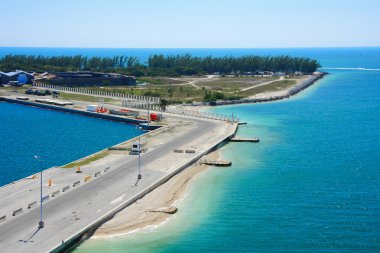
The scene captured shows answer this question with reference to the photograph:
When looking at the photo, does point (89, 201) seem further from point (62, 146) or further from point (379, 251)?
point (62, 146)

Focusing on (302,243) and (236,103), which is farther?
(236,103)

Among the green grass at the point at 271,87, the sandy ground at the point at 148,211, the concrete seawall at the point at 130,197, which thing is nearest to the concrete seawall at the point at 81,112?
the concrete seawall at the point at 130,197

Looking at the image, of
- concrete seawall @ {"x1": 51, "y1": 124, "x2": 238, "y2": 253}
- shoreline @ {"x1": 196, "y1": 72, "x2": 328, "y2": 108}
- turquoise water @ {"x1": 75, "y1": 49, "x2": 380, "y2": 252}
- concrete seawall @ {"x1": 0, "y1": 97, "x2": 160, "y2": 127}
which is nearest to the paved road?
concrete seawall @ {"x1": 51, "y1": 124, "x2": 238, "y2": 253}

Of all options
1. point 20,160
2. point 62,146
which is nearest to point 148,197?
point 20,160

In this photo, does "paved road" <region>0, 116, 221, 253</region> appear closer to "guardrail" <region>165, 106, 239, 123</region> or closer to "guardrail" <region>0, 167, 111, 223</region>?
"guardrail" <region>0, 167, 111, 223</region>

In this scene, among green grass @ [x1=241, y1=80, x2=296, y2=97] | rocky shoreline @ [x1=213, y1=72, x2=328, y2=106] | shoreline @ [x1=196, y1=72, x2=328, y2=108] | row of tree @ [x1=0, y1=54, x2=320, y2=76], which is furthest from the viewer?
row of tree @ [x1=0, y1=54, x2=320, y2=76]

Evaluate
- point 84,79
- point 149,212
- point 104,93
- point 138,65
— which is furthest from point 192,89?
point 149,212
